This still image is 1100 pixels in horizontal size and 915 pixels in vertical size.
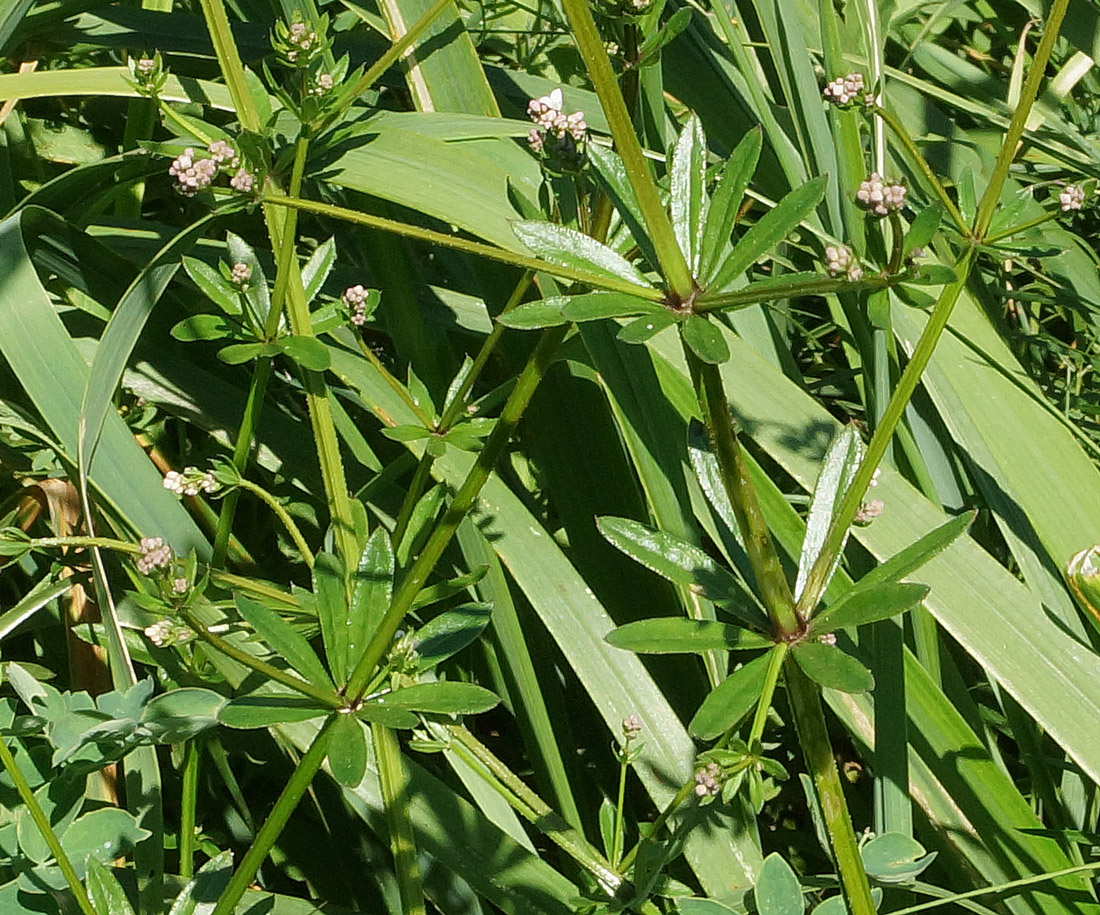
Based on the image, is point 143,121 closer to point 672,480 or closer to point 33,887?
point 672,480

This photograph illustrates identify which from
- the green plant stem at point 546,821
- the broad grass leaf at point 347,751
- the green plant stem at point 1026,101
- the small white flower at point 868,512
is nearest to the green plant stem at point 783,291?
the green plant stem at point 1026,101

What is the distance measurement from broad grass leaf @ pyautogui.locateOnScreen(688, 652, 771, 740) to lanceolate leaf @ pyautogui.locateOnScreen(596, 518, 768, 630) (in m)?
0.05

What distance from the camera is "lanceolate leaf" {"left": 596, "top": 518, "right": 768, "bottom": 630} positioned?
0.94 meters

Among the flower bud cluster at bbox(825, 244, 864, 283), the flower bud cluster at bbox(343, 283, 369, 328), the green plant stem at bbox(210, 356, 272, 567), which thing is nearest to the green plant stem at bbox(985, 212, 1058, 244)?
the flower bud cluster at bbox(825, 244, 864, 283)

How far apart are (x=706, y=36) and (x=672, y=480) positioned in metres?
0.92

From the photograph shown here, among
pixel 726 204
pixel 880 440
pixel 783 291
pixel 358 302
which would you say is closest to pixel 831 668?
pixel 880 440

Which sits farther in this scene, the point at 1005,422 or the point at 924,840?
the point at 1005,422

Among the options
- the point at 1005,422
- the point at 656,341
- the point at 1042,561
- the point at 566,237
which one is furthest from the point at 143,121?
the point at 1042,561

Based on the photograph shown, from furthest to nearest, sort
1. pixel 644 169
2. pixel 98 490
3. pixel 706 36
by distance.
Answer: pixel 706 36, pixel 98 490, pixel 644 169

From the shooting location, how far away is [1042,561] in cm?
154

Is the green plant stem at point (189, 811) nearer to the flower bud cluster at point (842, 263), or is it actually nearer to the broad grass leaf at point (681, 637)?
the broad grass leaf at point (681, 637)

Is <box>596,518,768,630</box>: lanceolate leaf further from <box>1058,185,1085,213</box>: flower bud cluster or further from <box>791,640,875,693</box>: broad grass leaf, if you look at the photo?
<box>1058,185,1085,213</box>: flower bud cluster

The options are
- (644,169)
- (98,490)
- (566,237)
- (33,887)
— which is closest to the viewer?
(644,169)

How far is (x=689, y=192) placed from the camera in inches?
36.9
